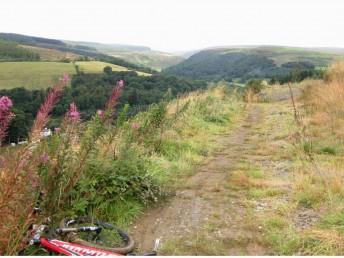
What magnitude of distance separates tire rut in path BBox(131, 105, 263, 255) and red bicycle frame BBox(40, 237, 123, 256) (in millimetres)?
734

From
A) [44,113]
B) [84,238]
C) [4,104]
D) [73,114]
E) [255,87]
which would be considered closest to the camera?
[4,104]

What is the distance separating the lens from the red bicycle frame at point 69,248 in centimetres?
367

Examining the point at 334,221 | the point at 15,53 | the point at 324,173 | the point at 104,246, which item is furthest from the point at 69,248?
the point at 15,53

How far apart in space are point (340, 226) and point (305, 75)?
84.9ft

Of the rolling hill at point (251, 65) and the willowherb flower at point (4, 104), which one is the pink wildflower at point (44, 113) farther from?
the rolling hill at point (251, 65)

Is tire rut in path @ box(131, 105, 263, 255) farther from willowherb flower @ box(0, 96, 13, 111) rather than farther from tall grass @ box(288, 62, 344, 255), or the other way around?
willowherb flower @ box(0, 96, 13, 111)

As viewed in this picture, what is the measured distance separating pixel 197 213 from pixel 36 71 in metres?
80.4

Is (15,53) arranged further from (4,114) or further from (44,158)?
(4,114)

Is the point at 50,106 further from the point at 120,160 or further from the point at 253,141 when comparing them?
the point at 253,141

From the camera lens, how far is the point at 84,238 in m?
4.25

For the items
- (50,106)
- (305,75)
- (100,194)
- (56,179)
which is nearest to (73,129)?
(56,179)

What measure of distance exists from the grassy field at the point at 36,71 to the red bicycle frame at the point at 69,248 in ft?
212

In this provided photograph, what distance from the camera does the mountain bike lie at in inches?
147

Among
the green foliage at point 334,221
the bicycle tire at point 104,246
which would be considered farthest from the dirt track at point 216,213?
the green foliage at point 334,221
